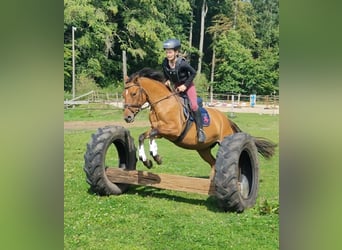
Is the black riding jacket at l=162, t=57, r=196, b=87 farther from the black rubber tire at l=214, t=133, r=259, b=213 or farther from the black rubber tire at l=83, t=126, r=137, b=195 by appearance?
the black rubber tire at l=83, t=126, r=137, b=195

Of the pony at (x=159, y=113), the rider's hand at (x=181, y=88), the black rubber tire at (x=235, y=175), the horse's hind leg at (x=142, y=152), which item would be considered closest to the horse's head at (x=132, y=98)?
the pony at (x=159, y=113)

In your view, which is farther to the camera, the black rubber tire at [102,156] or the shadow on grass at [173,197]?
the black rubber tire at [102,156]

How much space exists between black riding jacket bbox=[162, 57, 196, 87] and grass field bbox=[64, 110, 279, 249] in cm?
68

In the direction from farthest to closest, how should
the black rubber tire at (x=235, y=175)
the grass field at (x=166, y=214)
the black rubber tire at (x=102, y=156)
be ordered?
1. the black rubber tire at (x=102, y=156)
2. the black rubber tire at (x=235, y=175)
3. the grass field at (x=166, y=214)

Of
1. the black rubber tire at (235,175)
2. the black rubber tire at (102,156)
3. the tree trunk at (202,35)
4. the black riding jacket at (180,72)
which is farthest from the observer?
the black rubber tire at (102,156)

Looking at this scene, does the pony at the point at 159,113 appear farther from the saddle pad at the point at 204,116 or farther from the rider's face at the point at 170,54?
the rider's face at the point at 170,54

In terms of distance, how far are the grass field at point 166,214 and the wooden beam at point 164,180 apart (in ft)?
0.56

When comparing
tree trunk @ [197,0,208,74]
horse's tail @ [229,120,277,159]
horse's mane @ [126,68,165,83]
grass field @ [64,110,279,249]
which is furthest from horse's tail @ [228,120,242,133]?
horse's mane @ [126,68,165,83]

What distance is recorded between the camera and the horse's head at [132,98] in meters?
3.44

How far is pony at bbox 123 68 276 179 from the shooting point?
11.4ft

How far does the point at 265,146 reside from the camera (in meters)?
3.72
